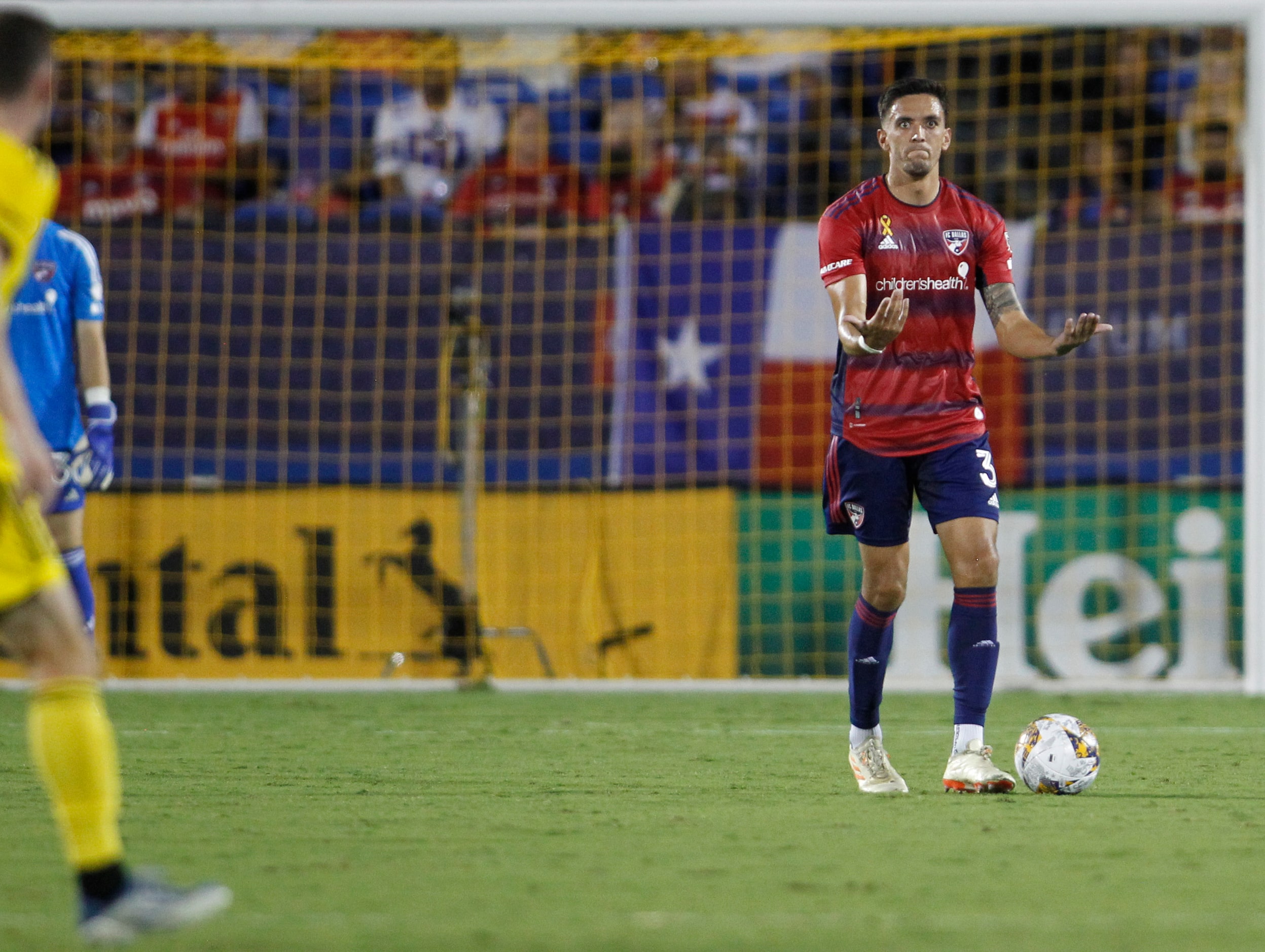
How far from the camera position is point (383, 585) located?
9.06m

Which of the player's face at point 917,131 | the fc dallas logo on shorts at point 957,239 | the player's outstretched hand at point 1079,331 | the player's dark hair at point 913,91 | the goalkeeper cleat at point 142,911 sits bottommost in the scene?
the goalkeeper cleat at point 142,911

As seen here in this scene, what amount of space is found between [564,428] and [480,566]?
1.06 m

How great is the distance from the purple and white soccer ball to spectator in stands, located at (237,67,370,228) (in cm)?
734

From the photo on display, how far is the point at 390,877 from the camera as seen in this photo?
10.7ft

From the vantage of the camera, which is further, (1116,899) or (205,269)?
(205,269)

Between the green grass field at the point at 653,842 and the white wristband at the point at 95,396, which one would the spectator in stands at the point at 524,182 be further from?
the white wristband at the point at 95,396

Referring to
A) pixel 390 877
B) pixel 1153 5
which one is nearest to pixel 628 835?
pixel 390 877

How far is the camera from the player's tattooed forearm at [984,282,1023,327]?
498 cm

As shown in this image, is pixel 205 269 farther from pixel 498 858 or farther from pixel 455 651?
pixel 498 858

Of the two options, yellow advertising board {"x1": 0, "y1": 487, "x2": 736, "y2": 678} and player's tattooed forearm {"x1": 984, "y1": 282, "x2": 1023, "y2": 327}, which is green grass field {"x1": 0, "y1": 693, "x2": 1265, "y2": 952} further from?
yellow advertising board {"x1": 0, "y1": 487, "x2": 736, "y2": 678}

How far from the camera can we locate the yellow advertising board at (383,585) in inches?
356

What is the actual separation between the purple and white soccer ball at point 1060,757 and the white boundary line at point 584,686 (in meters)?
3.95

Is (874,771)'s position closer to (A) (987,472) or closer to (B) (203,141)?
(A) (987,472)

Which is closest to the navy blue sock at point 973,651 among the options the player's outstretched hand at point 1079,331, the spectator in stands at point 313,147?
the player's outstretched hand at point 1079,331
